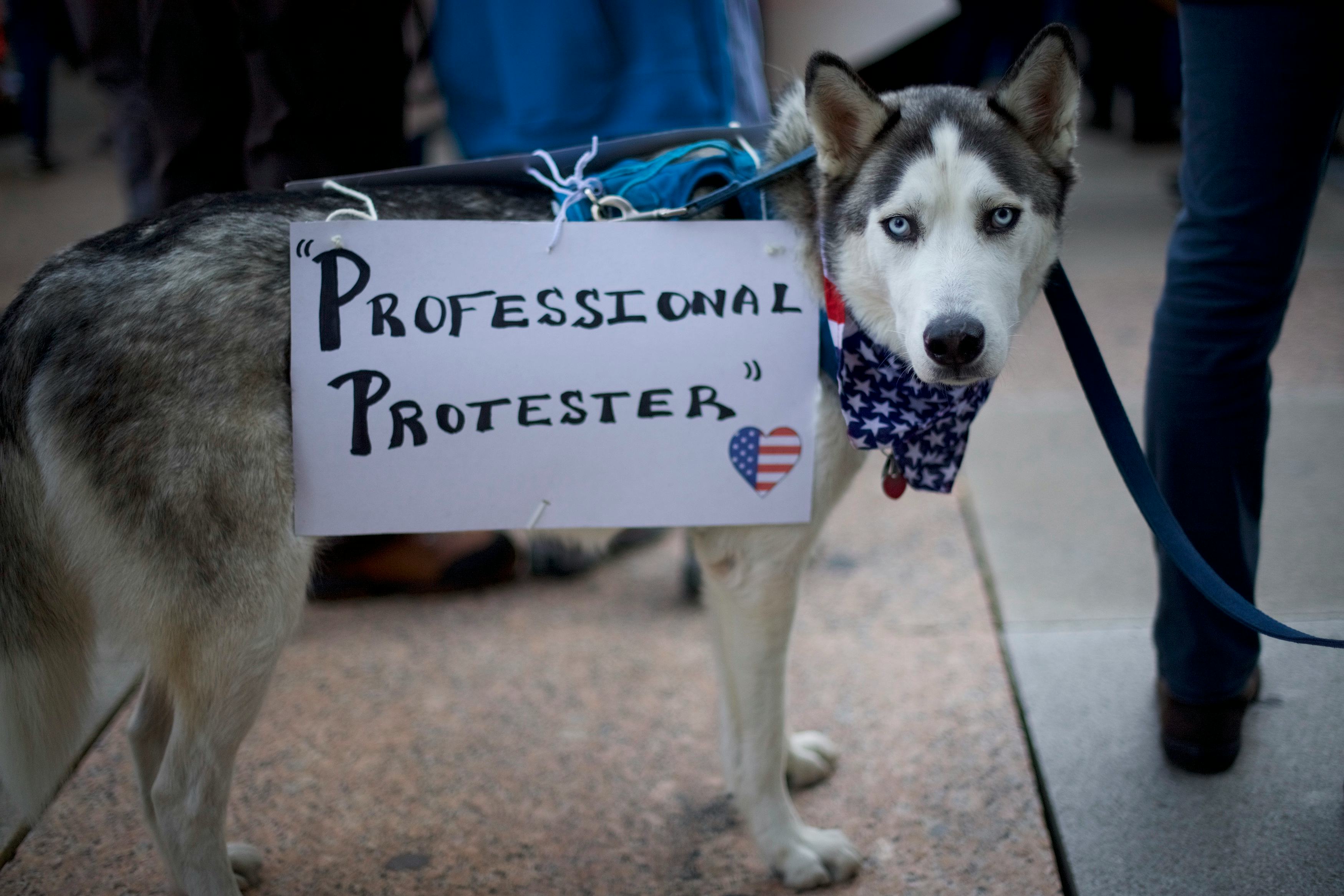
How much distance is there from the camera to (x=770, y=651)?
7.92ft

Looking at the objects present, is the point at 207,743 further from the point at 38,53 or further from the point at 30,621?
the point at 38,53

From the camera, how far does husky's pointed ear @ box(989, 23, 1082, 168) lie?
200cm

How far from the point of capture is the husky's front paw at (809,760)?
8.92 ft

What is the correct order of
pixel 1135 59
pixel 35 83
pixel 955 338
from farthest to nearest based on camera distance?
pixel 1135 59 → pixel 35 83 → pixel 955 338

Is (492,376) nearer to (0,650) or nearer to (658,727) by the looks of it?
(0,650)

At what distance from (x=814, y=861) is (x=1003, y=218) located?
151 cm

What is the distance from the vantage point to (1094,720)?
282cm

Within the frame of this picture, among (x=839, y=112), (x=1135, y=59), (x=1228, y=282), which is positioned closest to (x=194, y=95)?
(x=839, y=112)

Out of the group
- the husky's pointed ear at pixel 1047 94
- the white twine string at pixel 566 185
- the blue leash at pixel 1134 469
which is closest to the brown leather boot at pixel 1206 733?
the blue leash at pixel 1134 469

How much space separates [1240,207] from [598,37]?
1952 millimetres

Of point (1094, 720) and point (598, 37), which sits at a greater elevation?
point (598, 37)

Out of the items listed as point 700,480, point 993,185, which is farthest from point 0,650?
point 993,185

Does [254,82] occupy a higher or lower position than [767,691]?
higher

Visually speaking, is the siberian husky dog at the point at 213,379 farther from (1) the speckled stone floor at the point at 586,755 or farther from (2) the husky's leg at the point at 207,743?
(1) the speckled stone floor at the point at 586,755
